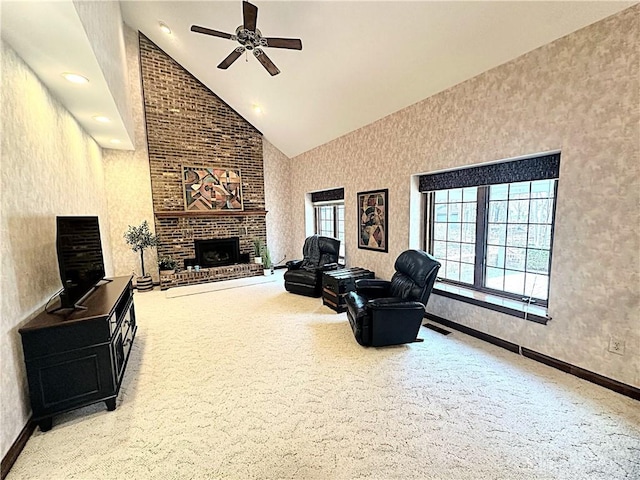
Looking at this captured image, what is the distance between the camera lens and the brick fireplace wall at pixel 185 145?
6016mm

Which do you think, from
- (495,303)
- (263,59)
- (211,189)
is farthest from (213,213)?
(495,303)

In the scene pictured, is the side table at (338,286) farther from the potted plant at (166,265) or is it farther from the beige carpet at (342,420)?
the potted plant at (166,265)

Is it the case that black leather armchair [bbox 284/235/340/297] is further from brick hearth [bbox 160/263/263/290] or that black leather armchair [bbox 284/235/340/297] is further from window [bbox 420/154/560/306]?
window [bbox 420/154/560/306]

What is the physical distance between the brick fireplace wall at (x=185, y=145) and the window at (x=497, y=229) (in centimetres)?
454

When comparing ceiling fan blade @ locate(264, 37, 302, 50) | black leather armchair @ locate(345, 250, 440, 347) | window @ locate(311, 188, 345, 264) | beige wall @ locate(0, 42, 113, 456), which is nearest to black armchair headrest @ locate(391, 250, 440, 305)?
black leather armchair @ locate(345, 250, 440, 347)

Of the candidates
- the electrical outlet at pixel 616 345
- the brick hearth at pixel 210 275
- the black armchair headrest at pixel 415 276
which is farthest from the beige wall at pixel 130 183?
the electrical outlet at pixel 616 345

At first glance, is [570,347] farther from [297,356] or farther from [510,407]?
[297,356]

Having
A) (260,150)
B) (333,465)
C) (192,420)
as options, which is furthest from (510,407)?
(260,150)

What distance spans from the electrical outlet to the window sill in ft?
1.44

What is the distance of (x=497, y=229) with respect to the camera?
336 centimetres

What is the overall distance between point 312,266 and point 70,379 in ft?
12.6

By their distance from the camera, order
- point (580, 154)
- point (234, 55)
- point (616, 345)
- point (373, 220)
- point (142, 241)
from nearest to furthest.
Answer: point (616, 345) → point (580, 154) → point (234, 55) → point (373, 220) → point (142, 241)

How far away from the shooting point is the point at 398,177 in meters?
4.31

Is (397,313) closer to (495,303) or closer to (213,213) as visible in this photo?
(495,303)
